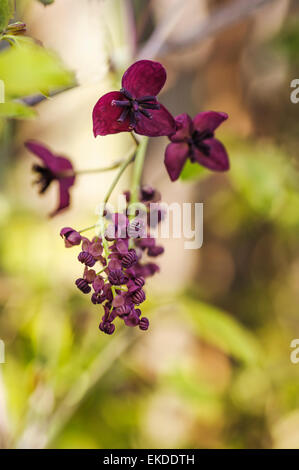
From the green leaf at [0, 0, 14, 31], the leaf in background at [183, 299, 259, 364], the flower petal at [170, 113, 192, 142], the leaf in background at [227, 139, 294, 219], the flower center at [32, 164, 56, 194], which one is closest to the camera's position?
the green leaf at [0, 0, 14, 31]

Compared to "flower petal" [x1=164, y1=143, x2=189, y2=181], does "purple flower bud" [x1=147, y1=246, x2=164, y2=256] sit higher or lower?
lower

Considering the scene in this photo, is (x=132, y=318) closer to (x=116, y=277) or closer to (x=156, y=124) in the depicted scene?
(x=116, y=277)

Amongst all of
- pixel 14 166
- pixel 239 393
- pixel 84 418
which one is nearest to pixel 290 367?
pixel 239 393

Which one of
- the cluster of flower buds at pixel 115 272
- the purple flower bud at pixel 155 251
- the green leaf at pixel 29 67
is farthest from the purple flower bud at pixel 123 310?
the green leaf at pixel 29 67

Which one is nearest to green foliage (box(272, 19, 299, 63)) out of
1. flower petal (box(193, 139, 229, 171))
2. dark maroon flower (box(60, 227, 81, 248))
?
flower petal (box(193, 139, 229, 171))

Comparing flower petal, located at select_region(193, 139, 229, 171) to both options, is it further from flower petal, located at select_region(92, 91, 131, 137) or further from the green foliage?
the green foliage

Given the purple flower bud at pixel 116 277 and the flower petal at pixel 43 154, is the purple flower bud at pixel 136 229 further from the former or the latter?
the flower petal at pixel 43 154
